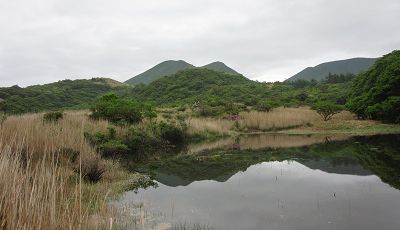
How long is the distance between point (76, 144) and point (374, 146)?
35.2 feet

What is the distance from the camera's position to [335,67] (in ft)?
454

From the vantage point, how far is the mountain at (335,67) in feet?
437

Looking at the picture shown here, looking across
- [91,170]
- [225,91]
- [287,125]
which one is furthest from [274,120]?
[225,91]

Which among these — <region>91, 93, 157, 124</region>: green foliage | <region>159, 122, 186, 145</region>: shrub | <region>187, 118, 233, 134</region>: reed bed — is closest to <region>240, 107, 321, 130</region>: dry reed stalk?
<region>187, 118, 233, 134</region>: reed bed

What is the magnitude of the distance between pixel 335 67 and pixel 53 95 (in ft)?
364

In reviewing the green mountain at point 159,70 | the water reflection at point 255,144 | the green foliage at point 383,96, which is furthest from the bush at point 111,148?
the green mountain at point 159,70

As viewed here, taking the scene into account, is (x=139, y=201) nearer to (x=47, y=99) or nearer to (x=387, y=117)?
(x=387, y=117)

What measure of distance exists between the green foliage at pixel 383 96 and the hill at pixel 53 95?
2262cm

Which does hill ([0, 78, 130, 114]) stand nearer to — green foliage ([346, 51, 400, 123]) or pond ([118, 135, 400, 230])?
pond ([118, 135, 400, 230])

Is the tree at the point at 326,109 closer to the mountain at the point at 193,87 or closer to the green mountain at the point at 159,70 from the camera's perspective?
the mountain at the point at 193,87

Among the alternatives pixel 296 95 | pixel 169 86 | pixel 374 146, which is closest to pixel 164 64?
pixel 169 86

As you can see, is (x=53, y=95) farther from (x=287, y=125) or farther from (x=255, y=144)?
(x=255, y=144)

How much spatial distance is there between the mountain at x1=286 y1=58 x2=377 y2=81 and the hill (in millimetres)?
77870

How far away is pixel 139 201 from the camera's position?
7.79m
